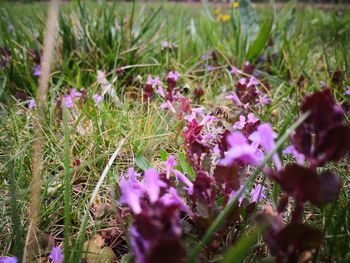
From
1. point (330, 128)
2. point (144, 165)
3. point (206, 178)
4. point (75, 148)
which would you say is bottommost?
point (75, 148)

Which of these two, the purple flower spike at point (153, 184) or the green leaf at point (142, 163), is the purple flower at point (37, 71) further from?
the purple flower spike at point (153, 184)

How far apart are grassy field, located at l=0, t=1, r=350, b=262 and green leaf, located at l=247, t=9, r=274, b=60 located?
1cm

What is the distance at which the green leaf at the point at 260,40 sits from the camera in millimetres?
2537

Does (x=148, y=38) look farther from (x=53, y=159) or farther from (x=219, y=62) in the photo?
(x=53, y=159)

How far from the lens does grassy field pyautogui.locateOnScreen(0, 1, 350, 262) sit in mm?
978

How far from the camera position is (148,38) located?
280cm

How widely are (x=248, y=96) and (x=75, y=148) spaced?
3.35ft

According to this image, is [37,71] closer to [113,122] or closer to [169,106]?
[113,122]

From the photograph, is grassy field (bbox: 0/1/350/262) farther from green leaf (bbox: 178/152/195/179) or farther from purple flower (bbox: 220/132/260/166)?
purple flower (bbox: 220/132/260/166)

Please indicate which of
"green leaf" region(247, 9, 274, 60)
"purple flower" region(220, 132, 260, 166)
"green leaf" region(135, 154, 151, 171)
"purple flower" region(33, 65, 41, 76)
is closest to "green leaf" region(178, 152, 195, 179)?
"green leaf" region(135, 154, 151, 171)

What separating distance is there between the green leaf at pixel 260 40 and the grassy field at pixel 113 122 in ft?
0.03

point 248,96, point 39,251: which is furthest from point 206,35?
point 39,251

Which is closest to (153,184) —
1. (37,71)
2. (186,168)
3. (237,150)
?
(237,150)

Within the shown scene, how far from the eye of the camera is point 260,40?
2574 millimetres
